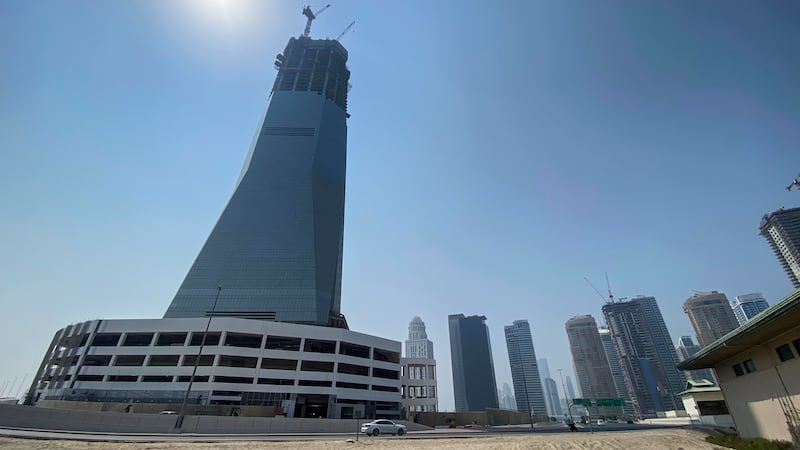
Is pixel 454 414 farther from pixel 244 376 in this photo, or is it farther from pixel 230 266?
pixel 230 266

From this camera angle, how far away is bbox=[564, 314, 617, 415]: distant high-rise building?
589 ft

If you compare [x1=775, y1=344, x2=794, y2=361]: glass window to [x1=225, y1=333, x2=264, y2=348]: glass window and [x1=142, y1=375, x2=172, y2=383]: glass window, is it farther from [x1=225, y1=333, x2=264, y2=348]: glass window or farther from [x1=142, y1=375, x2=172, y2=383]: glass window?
[x1=142, y1=375, x2=172, y2=383]: glass window

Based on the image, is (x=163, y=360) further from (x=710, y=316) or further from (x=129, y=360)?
(x=710, y=316)

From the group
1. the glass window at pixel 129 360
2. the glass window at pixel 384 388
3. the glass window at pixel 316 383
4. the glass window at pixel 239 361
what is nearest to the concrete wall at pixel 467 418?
the glass window at pixel 384 388

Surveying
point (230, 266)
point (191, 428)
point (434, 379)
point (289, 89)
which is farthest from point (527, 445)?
point (289, 89)

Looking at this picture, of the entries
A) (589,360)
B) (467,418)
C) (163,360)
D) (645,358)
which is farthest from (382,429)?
(589,360)

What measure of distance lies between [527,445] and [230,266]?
83720 millimetres

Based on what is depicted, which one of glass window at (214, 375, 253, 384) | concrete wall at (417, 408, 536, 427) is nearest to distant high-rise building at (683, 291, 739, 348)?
concrete wall at (417, 408, 536, 427)

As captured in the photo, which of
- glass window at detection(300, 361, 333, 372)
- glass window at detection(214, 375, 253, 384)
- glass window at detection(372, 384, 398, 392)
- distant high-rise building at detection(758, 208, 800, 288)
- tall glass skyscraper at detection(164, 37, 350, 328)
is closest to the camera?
glass window at detection(214, 375, 253, 384)

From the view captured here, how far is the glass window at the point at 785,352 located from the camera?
18953mm

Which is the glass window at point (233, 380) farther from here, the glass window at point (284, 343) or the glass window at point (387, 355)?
the glass window at point (387, 355)

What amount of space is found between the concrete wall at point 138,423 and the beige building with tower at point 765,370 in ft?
85.2

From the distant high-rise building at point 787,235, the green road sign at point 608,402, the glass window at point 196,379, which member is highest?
the distant high-rise building at point 787,235

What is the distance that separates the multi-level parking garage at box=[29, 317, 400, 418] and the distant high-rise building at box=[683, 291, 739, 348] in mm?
186149
